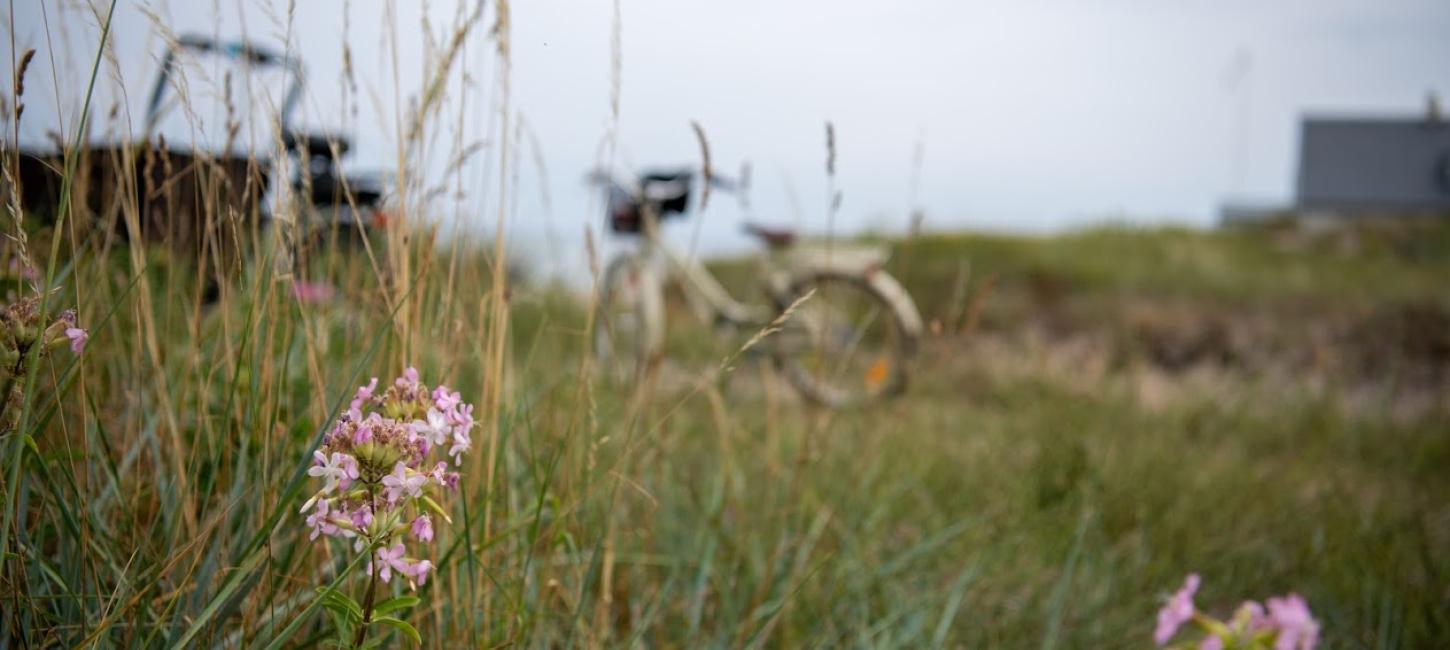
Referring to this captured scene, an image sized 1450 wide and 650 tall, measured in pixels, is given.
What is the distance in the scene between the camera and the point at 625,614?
1.41 m

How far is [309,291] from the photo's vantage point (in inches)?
57.9

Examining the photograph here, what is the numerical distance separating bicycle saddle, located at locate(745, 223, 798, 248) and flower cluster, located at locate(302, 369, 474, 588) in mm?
3930

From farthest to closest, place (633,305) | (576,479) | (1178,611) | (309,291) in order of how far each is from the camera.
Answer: (633,305)
(309,291)
(576,479)
(1178,611)

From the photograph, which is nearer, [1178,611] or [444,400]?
[444,400]

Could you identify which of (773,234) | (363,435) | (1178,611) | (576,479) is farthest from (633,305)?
(363,435)

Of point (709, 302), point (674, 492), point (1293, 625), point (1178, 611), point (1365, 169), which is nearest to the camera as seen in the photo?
point (1293, 625)

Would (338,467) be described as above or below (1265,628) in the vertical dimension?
above

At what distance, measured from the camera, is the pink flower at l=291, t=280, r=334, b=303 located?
1.06 m

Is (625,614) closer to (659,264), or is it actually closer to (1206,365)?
(659,264)

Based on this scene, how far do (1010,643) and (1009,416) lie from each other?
203 cm

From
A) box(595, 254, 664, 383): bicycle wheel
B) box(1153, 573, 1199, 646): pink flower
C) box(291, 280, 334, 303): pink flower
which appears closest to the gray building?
box(595, 254, 664, 383): bicycle wheel

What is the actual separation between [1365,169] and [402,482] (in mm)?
11657

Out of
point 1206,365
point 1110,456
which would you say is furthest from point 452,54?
point 1206,365

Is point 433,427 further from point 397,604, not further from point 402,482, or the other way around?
point 397,604
